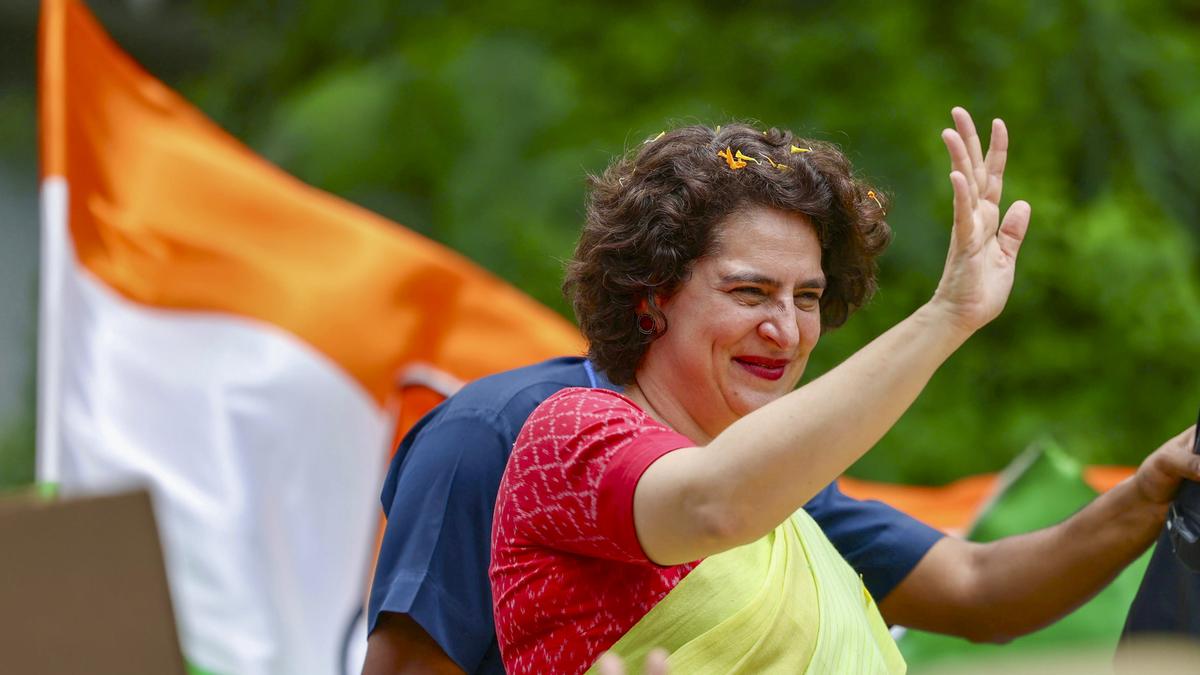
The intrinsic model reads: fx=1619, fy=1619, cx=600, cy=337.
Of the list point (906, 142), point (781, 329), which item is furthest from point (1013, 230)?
point (906, 142)

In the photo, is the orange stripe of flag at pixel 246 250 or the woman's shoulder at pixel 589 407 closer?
the woman's shoulder at pixel 589 407

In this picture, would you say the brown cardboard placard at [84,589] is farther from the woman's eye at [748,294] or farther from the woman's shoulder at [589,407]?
the woman's eye at [748,294]

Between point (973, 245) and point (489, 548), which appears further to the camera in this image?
point (489, 548)

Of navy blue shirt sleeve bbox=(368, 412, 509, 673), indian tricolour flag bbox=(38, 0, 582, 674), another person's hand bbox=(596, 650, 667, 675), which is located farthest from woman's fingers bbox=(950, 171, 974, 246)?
indian tricolour flag bbox=(38, 0, 582, 674)

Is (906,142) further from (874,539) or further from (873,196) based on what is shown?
(873,196)

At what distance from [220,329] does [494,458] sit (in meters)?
1.95

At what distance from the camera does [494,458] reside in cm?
234

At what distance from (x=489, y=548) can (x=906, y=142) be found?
12.7 ft

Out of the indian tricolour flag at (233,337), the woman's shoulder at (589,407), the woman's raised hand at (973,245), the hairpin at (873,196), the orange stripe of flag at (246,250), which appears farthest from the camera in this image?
the orange stripe of flag at (246,250)

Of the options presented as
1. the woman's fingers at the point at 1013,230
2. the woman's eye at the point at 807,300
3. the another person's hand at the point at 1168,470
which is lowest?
the another person's hand at the point at 1168,470

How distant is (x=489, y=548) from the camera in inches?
92.7

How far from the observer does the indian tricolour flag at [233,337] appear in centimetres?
392

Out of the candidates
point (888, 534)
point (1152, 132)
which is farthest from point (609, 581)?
point (1152, 132)

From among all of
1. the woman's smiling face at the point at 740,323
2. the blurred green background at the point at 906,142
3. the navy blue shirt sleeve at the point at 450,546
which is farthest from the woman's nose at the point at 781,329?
the blurred green background at the point at 906,142
